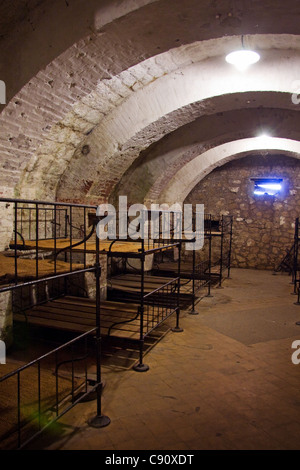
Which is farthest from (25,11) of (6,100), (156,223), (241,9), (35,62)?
(156,223)

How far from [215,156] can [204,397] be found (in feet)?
24.1

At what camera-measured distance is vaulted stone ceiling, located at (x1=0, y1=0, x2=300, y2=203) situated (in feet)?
11.1

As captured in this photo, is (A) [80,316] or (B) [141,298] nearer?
(B) [141,298]

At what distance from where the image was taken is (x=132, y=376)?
12.0ft

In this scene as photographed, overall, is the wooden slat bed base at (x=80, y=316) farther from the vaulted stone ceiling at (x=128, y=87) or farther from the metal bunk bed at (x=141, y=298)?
the vaulted stone ceiling at (x=128, y=87)

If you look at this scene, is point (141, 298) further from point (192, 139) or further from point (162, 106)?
point (192, 139)

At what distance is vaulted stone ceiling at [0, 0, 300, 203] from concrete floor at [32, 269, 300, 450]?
9.03 ft

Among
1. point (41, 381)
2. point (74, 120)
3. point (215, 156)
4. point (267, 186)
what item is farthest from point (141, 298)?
point (267, 186)

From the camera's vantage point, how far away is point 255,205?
10.9 m

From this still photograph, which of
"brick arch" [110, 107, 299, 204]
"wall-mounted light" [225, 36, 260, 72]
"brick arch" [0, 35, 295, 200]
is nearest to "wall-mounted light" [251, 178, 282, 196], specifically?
"brick arch" [110, 107, 299, 204]

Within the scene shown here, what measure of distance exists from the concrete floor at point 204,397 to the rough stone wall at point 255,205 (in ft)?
18.6

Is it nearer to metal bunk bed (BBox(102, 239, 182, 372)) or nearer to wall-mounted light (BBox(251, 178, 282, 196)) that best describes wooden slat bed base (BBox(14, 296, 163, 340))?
metal bunk bed (BBox(102, 239, 182, 372))

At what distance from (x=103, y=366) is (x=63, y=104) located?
305 centimetres
